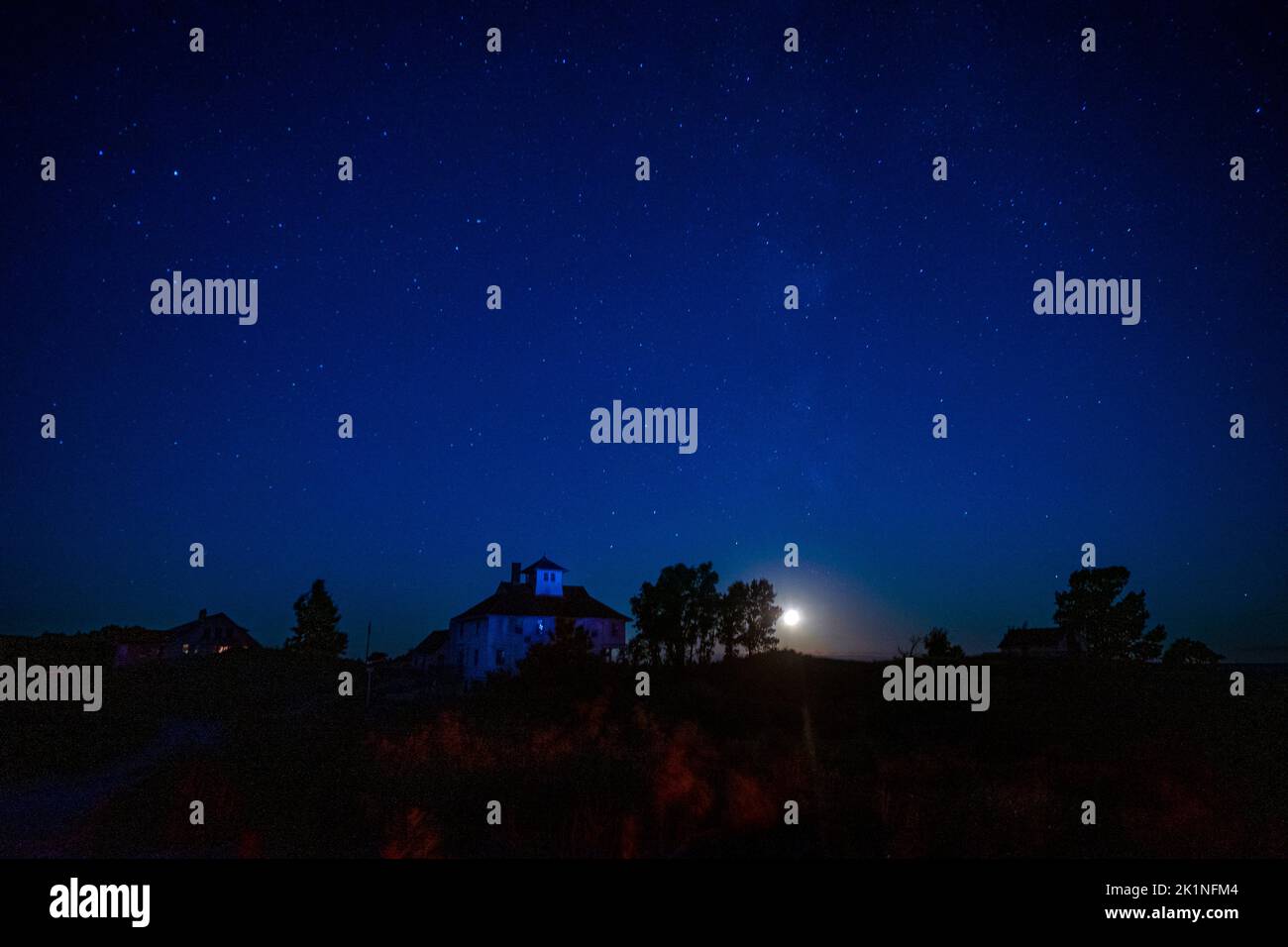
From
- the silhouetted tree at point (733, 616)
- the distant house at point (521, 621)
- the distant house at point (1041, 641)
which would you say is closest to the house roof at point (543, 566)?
the distant house at point (521, 621)

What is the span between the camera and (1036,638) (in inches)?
2581

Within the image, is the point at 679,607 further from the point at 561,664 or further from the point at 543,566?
the point at 561,664

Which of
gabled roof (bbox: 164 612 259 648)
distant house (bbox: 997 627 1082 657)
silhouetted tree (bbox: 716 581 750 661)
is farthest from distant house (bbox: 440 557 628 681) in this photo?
distant house (bbox: 997 627 1082 657)

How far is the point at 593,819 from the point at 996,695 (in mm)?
19610

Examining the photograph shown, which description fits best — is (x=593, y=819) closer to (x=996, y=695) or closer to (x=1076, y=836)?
(x=1076, y=836)

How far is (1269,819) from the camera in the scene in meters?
12.4

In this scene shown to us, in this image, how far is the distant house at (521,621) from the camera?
49719 millimetres

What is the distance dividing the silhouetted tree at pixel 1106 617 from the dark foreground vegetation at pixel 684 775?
28.1 meters

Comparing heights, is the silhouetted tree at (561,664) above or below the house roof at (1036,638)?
above

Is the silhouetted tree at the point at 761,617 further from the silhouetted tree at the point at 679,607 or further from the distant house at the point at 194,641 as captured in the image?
the distant house at the point at 194,641

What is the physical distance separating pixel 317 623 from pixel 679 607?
120ft
